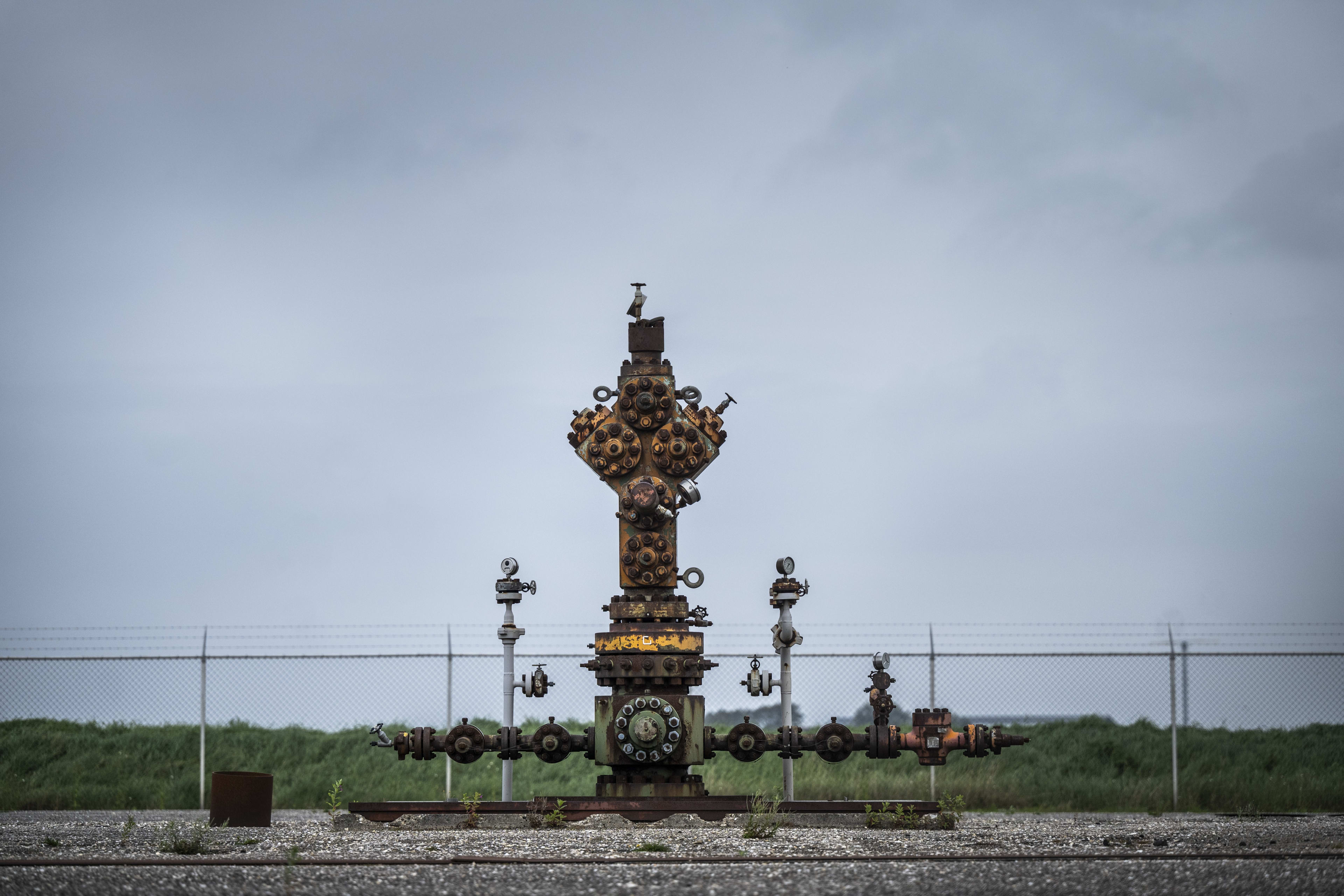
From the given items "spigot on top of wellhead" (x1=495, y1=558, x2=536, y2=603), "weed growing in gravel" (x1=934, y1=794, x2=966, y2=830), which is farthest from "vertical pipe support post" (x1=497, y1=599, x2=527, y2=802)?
"weed growing in gravel" (x1=934, y1=794, x2=966, y2=830)

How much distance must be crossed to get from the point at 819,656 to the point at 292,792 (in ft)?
25.4

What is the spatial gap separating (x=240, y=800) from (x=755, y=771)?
8936mm

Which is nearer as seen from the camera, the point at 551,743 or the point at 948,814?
the point at 948,814

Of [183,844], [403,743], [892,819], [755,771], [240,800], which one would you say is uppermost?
[403,743]

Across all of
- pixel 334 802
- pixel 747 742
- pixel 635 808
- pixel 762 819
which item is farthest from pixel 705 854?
pixel 334 802

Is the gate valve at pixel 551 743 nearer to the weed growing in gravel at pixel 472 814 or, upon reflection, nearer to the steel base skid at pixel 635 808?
the steel base skid at pixel 635 808

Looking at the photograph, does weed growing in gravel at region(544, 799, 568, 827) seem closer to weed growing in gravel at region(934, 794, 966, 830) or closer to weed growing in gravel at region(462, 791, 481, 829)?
weed growing in gravel at region(462, 791, 481, 829)

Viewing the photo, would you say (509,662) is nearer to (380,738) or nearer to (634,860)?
Result: (380,738)

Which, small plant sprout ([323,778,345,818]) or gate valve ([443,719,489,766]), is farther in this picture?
gate valve ([443,719,489,766])

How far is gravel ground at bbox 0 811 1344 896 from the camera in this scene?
910 cm

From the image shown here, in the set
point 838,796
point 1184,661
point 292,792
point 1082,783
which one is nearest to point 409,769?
point 292,792

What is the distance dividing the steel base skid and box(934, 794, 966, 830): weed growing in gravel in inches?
5.3

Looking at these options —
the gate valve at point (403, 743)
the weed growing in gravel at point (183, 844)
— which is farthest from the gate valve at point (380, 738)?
the weed growing in gravel at point (183, 844)

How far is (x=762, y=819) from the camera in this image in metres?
12.9
